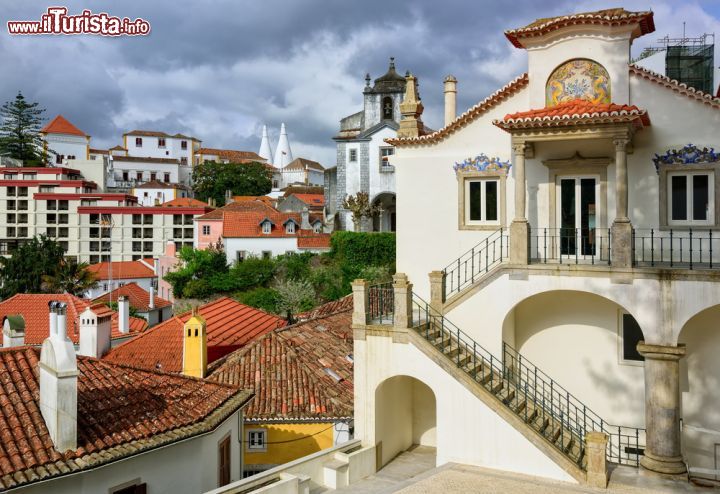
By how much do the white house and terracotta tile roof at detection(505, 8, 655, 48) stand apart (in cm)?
4

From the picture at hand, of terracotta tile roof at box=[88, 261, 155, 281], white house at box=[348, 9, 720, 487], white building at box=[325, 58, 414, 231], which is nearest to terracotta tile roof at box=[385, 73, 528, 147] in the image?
white house at box=[348, 9, 720, 487]

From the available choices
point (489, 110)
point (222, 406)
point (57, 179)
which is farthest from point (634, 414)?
point (57, 179)

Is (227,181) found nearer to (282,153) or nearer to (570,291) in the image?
(282,153)

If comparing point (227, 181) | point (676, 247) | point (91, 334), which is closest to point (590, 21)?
point (676, 247)

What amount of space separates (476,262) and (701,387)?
584cm

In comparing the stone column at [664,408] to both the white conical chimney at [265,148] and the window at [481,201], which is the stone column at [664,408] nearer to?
the window at [481,201]

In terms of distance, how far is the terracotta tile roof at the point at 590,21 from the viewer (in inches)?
564

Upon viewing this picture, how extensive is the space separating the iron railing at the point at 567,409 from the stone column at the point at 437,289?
180cm

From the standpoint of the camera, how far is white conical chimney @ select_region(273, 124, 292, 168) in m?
137

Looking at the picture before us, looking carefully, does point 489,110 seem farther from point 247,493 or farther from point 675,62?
point 675,62

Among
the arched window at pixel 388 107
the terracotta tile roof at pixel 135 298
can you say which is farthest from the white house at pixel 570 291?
the arched window at pixel 388 107

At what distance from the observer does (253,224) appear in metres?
50.2

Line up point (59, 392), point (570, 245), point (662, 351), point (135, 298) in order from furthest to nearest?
1. point (135, 298)
2. point (570, 245)
3. point (662, 351)
4. point (59, 392)

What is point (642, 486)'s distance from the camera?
12.3 meters
